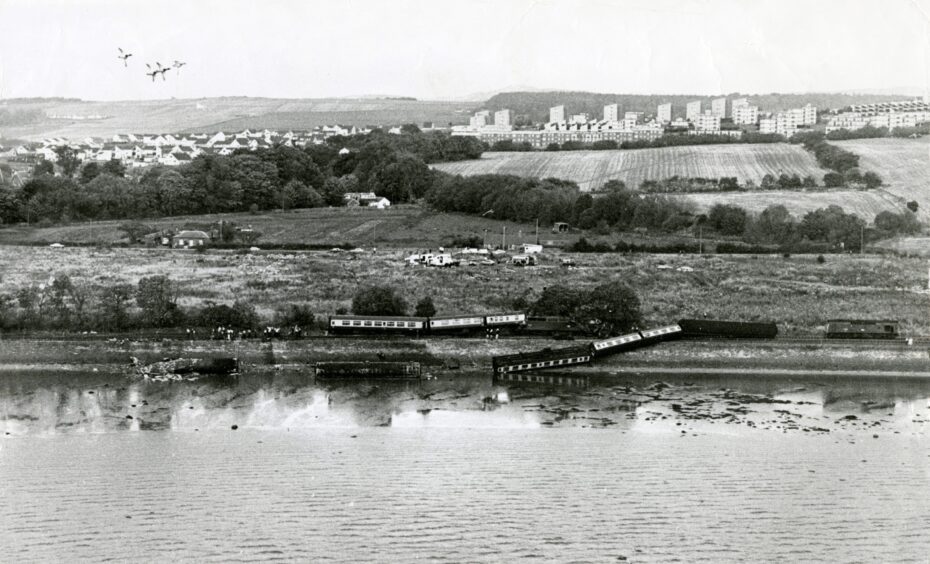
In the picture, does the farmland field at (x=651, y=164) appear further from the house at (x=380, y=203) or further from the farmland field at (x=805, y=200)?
the house at (x=380, y=203)

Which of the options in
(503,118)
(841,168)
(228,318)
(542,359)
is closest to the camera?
(542,359)

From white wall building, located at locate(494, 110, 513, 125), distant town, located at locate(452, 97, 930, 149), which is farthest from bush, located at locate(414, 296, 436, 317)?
white wall building, located at locate(494, 110, 513, 125)

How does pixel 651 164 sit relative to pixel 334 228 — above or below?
above

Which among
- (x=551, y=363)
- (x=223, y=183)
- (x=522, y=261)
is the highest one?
(x=223, y=183)

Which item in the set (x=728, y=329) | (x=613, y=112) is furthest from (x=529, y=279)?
(x=613, y=112)

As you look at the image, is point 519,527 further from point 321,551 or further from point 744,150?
point 744,150

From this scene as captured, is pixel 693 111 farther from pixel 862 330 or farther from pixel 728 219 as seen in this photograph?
pixel 862 330

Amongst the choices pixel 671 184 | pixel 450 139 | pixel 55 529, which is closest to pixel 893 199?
pixel 671 184

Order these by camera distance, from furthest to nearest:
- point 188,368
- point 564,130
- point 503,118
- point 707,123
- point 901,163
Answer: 1. point 564,130
2. point 503,118
3. point 707,123
4. point 901,163
5. point 188,368
